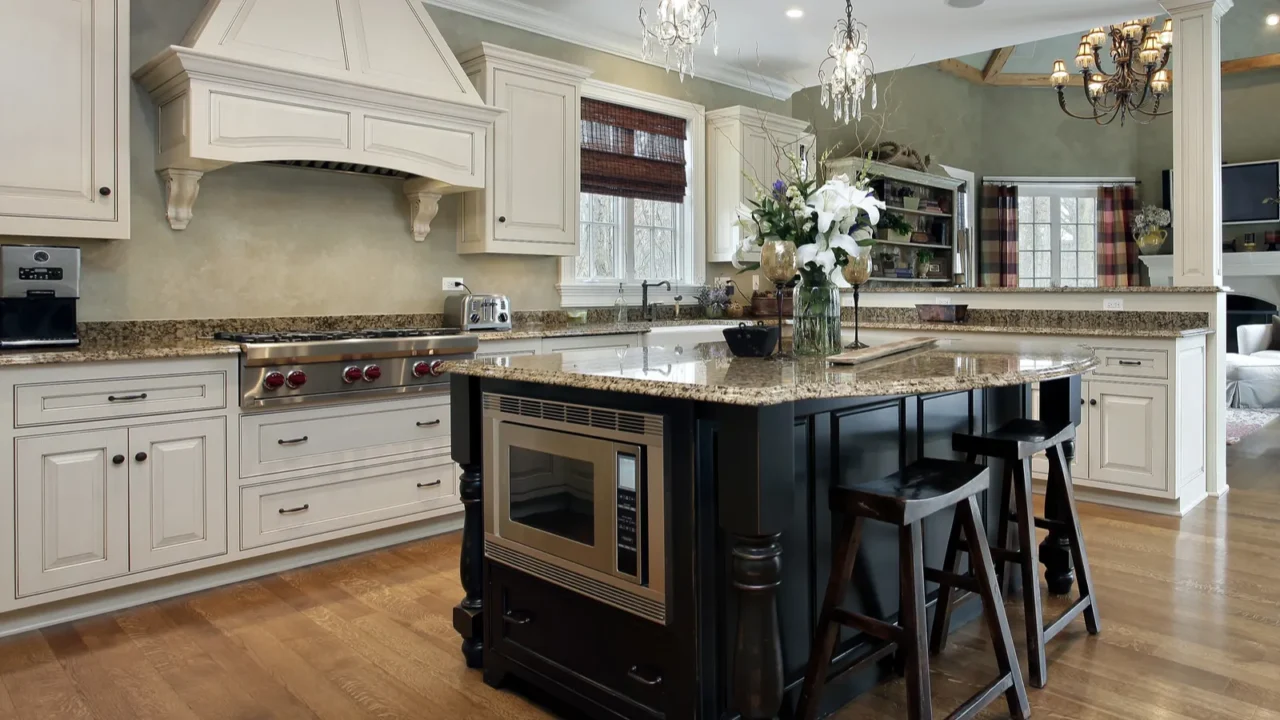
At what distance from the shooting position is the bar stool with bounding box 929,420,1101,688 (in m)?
2.34

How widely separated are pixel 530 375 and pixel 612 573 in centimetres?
50

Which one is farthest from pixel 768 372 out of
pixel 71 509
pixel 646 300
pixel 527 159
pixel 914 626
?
pixel 646 300

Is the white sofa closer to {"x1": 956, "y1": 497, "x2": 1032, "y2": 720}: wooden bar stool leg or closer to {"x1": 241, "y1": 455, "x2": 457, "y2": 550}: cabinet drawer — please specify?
{"x1": 956, "y1": 497, "x2": 1032, "y2": 720}: wooden bar stool leg

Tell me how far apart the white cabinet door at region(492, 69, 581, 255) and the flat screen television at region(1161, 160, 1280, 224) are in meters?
7.92

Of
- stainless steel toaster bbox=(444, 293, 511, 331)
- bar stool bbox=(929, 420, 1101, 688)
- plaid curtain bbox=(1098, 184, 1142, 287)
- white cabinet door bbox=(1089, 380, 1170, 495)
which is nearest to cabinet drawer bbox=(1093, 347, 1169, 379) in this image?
white cabinet door bbox=(1089, 380, 1170, 495)

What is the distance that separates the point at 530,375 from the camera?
205 cm

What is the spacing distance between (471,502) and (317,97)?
2030mm

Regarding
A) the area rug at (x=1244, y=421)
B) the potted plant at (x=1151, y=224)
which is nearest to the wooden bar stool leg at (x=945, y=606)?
the area rug at (x=1244, y=421)

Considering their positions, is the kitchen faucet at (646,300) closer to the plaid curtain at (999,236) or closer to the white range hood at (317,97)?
the white range hood at (317,97)

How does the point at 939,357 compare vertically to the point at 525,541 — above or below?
above

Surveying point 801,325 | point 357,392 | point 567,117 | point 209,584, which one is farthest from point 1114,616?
point 567,117

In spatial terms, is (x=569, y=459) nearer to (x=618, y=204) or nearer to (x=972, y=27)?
(x=618, y=204)

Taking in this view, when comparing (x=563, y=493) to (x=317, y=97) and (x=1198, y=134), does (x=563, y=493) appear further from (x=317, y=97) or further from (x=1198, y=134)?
(x=1198, y=134)

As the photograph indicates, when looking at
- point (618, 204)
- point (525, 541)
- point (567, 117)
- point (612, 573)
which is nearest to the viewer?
point (612, 573)
